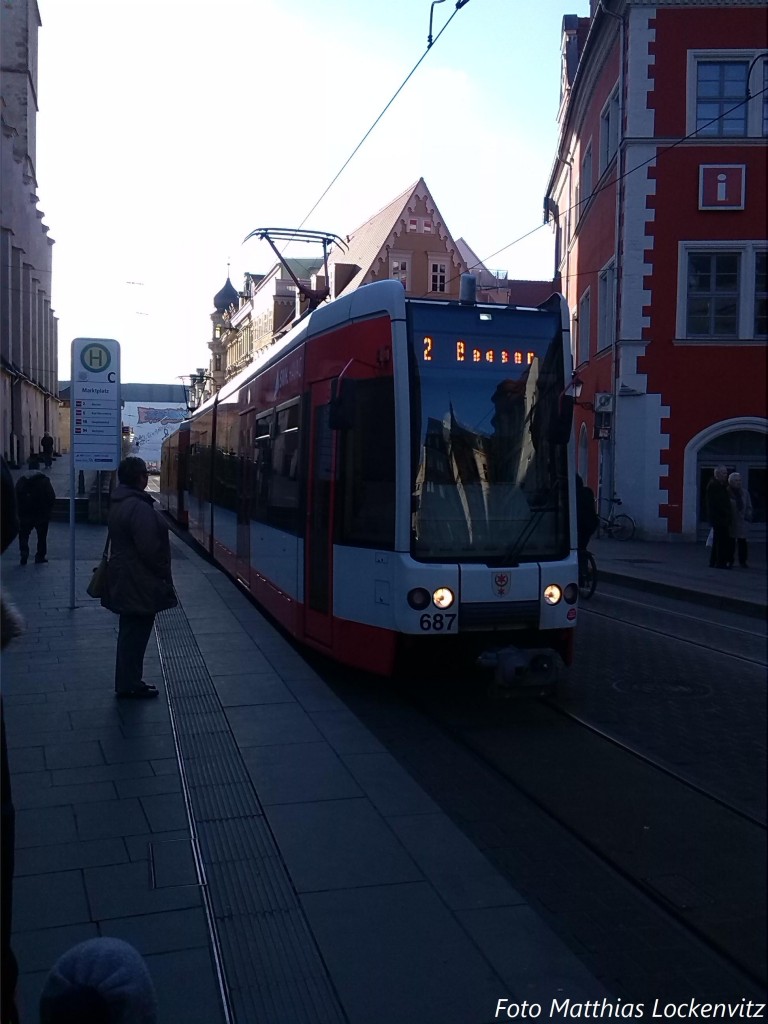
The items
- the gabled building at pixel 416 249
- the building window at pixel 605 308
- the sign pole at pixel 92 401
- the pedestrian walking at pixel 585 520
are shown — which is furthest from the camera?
the gabled building at pixel 416 249

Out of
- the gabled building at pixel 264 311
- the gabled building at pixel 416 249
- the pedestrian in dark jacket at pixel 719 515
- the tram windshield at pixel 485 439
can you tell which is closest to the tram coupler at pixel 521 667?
the tram windshield at pixel 485 439

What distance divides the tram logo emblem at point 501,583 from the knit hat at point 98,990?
18.0 feet

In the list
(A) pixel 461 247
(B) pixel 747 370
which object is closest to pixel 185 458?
(B) pixel 747 370

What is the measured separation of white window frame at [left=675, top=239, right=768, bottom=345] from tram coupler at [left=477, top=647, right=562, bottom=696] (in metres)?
2.38

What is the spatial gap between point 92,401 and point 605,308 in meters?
17.9

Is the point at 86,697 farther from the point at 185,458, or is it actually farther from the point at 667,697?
the point at 185,458

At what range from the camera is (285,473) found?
33.6ft

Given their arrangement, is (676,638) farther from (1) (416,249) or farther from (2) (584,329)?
(1) (416,249)

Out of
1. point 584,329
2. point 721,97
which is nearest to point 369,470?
point 721,97

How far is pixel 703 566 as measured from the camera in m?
18.6

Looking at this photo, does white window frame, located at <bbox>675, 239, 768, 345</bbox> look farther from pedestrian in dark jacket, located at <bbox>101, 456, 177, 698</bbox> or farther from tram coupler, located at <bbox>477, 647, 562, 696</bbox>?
pedestrian in dark jacket, located at <bbox>101, 456, 177, 698</bbox>

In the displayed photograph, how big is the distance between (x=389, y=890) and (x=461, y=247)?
67530 mm

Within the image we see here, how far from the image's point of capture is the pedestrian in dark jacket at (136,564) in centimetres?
738

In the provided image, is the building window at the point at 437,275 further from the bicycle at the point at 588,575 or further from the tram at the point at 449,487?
the tram at the point at 449,487
